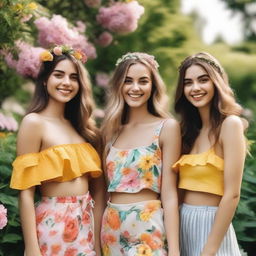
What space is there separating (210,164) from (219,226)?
1.29ft

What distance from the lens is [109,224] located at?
11.2ft

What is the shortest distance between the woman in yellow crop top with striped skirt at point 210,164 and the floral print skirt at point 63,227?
0.66 m

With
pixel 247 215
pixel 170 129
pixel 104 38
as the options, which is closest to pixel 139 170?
pixel 170 129

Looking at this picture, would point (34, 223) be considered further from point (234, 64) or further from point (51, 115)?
point (234, 64)

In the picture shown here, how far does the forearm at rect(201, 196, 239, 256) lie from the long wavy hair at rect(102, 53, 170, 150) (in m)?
0.78

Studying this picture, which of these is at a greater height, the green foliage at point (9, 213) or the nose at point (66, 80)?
the nose at point (66, 80)

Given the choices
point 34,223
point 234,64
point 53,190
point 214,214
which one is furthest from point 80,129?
point 234,64

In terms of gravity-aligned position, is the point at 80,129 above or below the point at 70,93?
below

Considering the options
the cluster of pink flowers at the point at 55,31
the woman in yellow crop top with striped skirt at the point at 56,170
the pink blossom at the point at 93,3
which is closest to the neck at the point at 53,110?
the woman in yellow crop top with striped skirt at the point at 56,170

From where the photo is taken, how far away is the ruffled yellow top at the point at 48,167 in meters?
3.33

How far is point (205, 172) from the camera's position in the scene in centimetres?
327

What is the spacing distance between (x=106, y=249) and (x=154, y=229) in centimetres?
39

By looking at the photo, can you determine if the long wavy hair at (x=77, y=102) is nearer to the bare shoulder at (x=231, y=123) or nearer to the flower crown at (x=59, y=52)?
the flower crown at (x=59, y=52)

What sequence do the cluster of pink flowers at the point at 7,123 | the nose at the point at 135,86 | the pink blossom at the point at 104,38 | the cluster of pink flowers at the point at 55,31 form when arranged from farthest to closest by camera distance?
the pink blossom at the point at 104,38 → the cluster of pink flowers at the point at 55,31 → the cluster of pink flowers at the point at 7,123 → the nose at the point at 135,86
